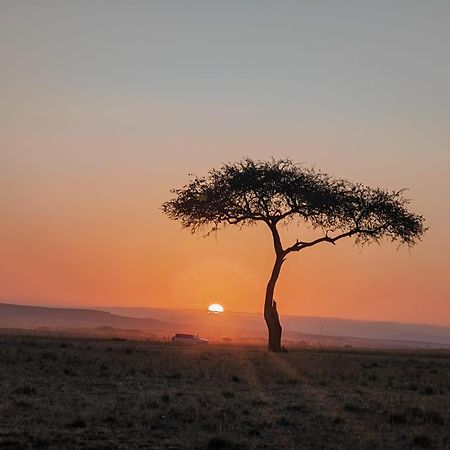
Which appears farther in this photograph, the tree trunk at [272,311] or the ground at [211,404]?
the tree trunk at [272,311]

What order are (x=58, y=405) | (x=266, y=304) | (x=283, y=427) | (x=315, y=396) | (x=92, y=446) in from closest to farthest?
(x=92, y=446) < (x=283, y=427) < (x=58, y=405) < (x=315, y=396) < (x=266, y=304)

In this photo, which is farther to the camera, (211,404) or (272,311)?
(272,311)

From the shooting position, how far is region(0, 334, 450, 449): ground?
744 inches

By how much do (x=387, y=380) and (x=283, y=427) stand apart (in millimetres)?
14502

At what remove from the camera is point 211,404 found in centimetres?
2361

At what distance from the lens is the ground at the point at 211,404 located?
62.0ft

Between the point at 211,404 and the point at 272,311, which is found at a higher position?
the point at 272,311

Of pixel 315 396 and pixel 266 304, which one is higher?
pixel 266 304

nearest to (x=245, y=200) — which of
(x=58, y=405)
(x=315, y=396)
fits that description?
(x=315, y=396)

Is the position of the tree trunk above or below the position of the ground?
above

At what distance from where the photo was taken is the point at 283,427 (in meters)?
20.7

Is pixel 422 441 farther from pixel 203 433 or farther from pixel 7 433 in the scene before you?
pixel 7 433

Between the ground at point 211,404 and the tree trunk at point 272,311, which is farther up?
the tree trunk at point 272,311

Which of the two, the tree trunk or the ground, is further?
the tree trunk
